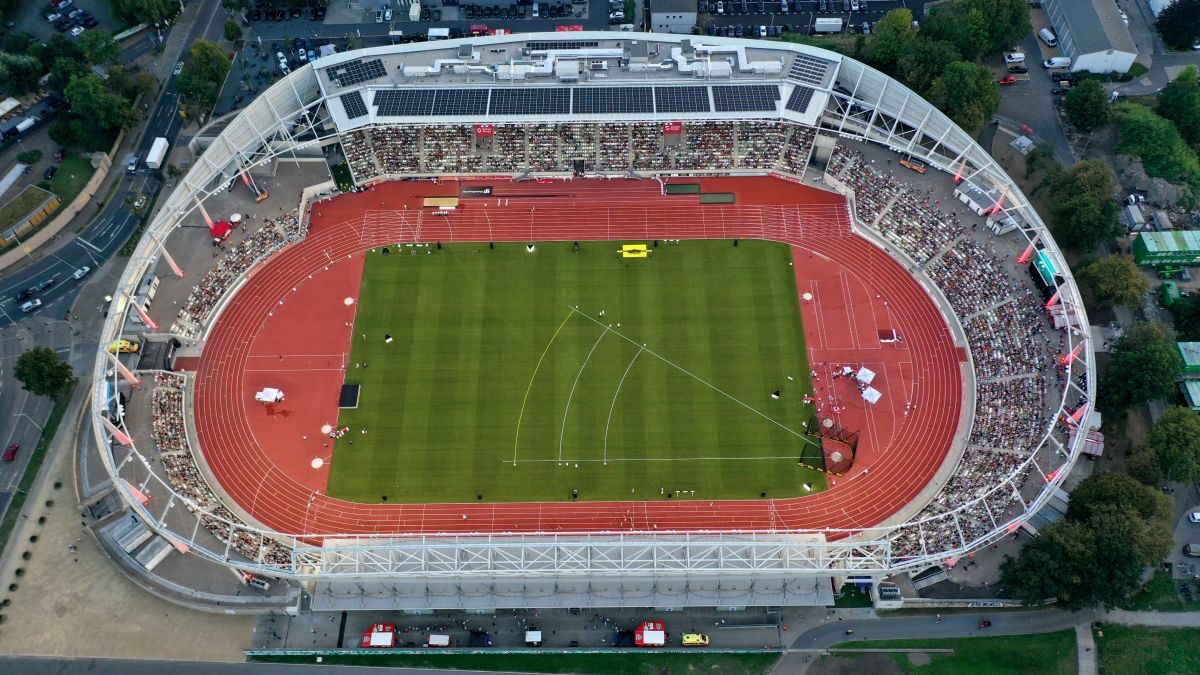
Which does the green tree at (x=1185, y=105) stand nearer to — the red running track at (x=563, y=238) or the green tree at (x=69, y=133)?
the red running track at (x=563, y=238)

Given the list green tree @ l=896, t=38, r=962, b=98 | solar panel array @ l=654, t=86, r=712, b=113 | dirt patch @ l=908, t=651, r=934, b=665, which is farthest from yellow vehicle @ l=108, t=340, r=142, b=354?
green tree @ l=896, t=38, r=962, b=98

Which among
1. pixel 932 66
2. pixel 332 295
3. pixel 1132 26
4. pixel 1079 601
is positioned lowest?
pixel 1079 601

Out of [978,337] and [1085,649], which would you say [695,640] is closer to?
[1085,649]

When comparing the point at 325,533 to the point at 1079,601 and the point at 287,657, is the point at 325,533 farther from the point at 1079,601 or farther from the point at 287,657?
the point at 1079,601

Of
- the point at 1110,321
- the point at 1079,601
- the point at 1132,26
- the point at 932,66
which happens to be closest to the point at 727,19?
the point at 932,66

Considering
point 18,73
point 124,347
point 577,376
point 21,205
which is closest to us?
point 124,347

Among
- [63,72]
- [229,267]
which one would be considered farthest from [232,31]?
[229,267]

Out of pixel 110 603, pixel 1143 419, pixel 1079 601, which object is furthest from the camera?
pixel 1143 419
